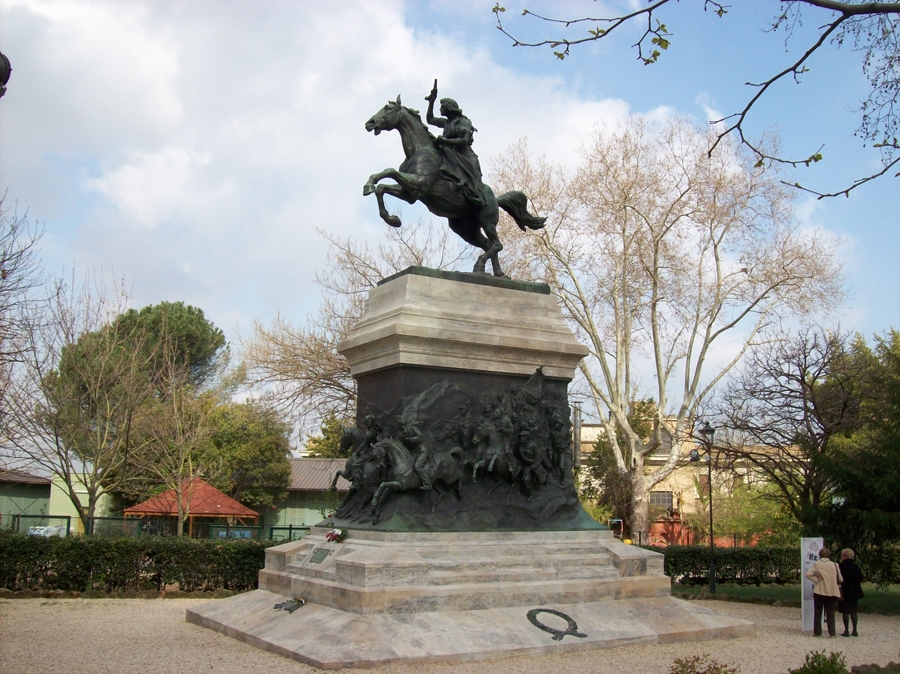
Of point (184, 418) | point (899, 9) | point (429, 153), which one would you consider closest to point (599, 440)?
point (184, 418)

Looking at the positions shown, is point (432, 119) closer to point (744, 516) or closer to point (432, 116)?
point (432, 116)

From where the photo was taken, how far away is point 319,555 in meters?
12.0

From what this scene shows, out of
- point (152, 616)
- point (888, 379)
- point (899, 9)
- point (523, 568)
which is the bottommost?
point (152, 616)

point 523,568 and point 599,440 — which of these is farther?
point 599,440

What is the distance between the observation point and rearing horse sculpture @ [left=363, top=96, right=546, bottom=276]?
13.2m

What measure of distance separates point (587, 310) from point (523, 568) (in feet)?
63.6

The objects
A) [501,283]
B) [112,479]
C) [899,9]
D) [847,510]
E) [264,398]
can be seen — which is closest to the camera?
[899,9]

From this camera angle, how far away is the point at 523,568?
11578 mm

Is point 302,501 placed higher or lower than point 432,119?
lower

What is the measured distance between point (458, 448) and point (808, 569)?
6204 mm

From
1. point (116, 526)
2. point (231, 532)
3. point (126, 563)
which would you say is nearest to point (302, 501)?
point (231, 532)

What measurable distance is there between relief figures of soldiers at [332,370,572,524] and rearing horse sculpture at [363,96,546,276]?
249cm

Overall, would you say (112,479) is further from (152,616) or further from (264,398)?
(152,616)

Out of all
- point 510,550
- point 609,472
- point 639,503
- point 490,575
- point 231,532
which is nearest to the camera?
point 490,575
